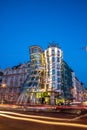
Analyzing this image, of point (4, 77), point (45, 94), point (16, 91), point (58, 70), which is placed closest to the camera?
point (45, 94)

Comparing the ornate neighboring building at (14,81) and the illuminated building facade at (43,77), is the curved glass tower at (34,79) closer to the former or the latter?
the illuminated building facade at (43,77)

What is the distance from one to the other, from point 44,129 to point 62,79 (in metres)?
79.6

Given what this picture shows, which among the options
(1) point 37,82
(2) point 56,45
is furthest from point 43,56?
(1) point 37,82

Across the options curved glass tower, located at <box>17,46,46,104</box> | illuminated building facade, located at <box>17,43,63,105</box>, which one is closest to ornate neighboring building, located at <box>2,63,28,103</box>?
curved glass tower, located at <box>17,46,46,104</box>

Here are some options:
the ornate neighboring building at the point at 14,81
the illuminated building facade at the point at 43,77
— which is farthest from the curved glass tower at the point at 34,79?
the ornate neighboring building at the point at 14,81

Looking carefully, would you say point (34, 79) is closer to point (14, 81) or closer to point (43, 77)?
point (43, 77)

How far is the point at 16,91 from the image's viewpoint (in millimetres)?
106500

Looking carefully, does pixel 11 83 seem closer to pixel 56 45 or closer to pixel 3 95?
pixel 3 95

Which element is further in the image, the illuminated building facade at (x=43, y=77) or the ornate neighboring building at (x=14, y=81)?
the ornate neighboring building at (x=14, y=81)

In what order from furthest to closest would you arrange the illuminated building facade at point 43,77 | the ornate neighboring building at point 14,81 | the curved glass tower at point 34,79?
1. the ornate neighboring building at point 14,81
2. the curved glass tower at point 34,79
3. the illuminated building facade at point 43,77

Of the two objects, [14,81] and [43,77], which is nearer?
[43,77]

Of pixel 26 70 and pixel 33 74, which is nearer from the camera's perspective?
pixel 33 74

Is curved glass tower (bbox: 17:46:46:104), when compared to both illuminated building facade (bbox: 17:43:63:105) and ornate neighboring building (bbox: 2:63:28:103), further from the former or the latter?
ornate neighboring building (bbox: 2:63:28:103)

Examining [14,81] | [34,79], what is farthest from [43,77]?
[14,81]
